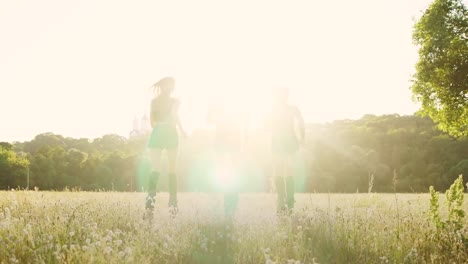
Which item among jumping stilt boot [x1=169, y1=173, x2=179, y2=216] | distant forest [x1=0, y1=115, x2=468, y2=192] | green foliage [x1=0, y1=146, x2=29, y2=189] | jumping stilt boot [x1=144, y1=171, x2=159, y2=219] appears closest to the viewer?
jumping stilt boot [x1=144, y1=171, x2=159, y2=219]

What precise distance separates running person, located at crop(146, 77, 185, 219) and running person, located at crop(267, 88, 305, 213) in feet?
7.11

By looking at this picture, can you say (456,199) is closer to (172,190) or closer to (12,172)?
(172,190)

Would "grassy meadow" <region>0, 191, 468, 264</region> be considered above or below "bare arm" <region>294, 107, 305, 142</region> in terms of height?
below

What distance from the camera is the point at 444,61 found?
24.5m

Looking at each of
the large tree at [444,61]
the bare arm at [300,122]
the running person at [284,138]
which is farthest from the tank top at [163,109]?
the large tree at [444,61]

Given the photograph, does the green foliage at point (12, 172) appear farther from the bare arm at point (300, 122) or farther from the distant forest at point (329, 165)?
the bare arm at point (300, 122)

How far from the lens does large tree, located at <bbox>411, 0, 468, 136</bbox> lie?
79.4 ft

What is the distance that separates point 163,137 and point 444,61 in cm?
2070

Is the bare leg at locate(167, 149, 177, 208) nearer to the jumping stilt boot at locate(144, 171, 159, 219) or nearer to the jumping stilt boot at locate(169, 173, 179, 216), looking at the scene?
the jumping stilt boot at locate(169, 173, 179, 216)

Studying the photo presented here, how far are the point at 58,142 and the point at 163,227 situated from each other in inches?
3601

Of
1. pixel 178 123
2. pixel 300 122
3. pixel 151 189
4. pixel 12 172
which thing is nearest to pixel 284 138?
pixel 300 122

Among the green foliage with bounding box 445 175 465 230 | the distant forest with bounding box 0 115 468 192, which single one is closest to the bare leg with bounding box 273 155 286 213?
the green foliage with bounding box 445 175 465 230

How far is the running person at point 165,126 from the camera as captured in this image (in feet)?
30.2

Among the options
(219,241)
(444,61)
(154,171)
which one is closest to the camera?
(219,241)
